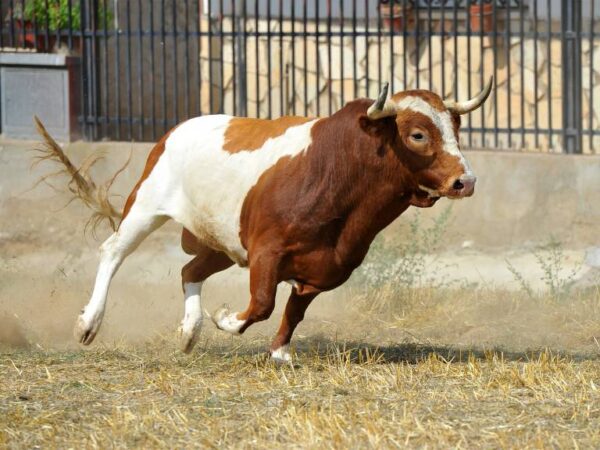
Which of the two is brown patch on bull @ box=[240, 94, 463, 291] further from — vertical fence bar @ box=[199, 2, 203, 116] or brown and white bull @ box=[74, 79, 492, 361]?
vertical fence bar @ box=[199, 2, 203, 116]

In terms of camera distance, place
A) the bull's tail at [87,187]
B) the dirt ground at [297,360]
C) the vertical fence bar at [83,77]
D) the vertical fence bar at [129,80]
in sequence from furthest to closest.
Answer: the vertical fence bar at [83,77]
the vertical fence bar at [129,80]
the bull's tail at [87,187]
the dirt ground at [297,360]

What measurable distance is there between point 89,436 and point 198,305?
2618mm

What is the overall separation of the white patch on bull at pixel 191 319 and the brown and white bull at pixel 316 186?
47 cm

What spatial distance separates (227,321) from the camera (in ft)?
25.9

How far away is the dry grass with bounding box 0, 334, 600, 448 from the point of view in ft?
19.7

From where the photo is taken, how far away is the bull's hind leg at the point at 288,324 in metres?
8.07

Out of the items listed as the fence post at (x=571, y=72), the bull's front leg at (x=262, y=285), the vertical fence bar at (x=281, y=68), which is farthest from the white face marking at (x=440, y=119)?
the vertical fence bar at (x=281, y=68)

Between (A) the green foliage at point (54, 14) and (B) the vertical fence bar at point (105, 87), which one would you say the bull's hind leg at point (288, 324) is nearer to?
(B) the vertical fence bar at point (105, 87)

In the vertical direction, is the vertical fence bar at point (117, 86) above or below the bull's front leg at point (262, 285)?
above

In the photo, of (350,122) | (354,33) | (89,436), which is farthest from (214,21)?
(89,436)

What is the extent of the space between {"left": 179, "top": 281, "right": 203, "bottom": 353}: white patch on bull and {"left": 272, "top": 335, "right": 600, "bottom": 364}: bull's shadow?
2.05 ft

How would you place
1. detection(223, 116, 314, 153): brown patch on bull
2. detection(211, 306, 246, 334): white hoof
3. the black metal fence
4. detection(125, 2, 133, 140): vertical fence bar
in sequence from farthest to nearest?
detection(125, 2, 133, 140): vertical fence bar < the black metal fence < detection(223, 116, 314, 153): brown patch on bull < detection(211, 306, 246, 334): white hoof

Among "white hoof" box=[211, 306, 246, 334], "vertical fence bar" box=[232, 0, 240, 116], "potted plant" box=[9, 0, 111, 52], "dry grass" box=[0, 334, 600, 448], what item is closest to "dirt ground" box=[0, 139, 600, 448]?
"dry grass" box=[0, 334, 600, 448]

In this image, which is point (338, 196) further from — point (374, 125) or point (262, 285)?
point (262, 285)
